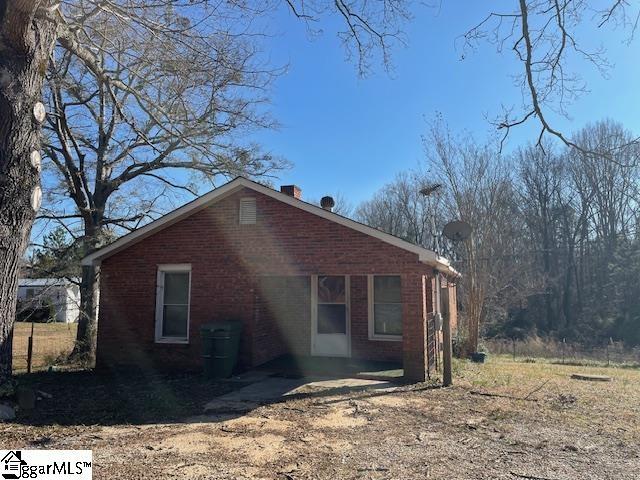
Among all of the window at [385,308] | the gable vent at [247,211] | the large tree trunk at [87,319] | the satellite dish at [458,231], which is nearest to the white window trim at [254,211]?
the gable vent at [247,211]

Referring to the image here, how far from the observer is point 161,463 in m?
4.87

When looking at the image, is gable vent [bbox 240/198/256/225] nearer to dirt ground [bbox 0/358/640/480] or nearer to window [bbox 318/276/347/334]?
window [bbox 318/276/347/334]

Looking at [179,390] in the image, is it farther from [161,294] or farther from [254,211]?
[254,211]

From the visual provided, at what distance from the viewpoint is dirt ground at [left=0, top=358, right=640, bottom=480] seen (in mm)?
4777

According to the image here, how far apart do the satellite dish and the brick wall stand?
1.25m

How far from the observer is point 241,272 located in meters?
10.9

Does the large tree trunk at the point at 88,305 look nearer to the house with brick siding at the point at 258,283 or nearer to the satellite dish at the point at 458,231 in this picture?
the house with brick siding at the point at 258,283

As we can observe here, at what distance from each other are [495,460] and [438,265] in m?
5.41

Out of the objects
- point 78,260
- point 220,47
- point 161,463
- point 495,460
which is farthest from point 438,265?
point 78,260

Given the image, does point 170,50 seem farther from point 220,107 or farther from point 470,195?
point 470,195

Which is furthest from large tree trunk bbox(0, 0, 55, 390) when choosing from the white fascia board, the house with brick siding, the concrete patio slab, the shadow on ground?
the house with brick siding

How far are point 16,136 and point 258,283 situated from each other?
5.91m

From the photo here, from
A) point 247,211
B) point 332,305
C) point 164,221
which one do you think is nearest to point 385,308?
point 332,305

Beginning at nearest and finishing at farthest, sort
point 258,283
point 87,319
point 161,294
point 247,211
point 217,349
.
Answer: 1. point 217,349
2. point 258,283
3. point 247,211
4. point 161,294
5. point 87,319
